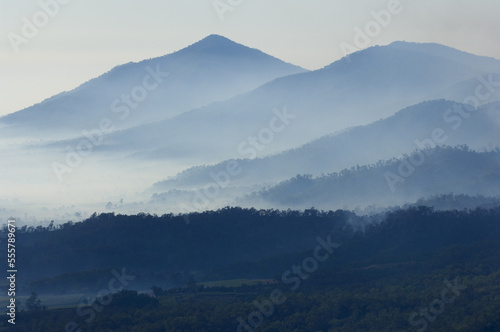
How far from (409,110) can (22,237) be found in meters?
89.0

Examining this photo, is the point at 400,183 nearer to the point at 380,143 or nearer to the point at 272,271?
the point at 380,143

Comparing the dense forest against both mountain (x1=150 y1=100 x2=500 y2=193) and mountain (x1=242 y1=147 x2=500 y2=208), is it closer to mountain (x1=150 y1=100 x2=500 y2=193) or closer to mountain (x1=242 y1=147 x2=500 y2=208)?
mountain (x1=242 y1=147 x2=500 y2=208)

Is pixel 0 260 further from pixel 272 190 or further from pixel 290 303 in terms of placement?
pixel 272 190

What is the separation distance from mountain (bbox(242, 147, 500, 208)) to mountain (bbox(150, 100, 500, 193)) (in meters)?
17.0

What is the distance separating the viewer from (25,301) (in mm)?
69062

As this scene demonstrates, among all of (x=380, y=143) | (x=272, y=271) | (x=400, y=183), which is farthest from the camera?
(x=380, y=143)

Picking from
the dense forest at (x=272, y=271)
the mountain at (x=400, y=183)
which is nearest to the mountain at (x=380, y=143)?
the mountain at (x=400, y=183)

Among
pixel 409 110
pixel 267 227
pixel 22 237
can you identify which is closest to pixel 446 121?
pixel 409 110

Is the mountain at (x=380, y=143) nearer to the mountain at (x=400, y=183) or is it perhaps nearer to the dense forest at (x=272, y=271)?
the mountain at (x=400, y=183)

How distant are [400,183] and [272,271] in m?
52.0

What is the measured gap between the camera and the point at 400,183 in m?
130

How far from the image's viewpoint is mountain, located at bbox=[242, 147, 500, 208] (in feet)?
408

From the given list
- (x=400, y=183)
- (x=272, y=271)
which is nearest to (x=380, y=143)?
(x=400, y=183)

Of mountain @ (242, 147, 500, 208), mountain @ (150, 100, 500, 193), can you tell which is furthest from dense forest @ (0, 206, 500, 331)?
mountain @ (150, 100, 500, 193)
